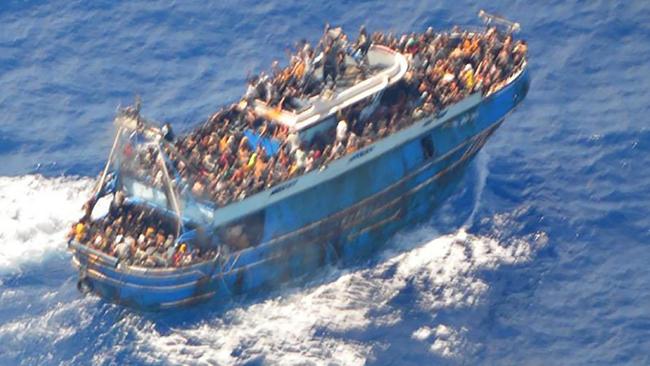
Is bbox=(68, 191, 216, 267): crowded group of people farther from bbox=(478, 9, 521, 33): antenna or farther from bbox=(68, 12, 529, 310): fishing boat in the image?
bbox=(478, 9, 521, 33): antenna

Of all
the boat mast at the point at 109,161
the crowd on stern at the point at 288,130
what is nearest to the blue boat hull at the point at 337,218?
the crowd on stern at the point at 288,130

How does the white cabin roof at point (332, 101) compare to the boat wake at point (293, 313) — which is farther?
the white cabin roof at point (332, 101)

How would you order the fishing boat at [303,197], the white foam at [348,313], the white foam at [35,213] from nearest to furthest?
the white foam at [348,313]
the fishing boat at [303,197]
the white foam at [35,213]

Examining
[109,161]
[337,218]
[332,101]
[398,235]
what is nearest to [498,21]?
[332,101]

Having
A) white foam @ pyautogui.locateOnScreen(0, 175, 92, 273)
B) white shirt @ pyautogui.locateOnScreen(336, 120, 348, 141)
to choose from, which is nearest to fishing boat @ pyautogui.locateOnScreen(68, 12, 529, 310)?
white shirt @ pyautogui.locateOnScreen(336, 120, 348, 141)

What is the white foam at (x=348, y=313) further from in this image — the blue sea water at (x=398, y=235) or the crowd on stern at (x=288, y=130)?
the crowd on stern at (x=288, y=130)

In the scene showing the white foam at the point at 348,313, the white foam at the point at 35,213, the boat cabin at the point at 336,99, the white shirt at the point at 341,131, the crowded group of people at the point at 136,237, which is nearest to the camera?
the white foam at the point at 348,313

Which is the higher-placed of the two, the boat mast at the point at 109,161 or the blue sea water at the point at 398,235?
the boat mast at the point at 109,161

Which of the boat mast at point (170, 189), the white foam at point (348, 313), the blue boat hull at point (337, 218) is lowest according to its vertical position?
the white foam at point (348, 313)
